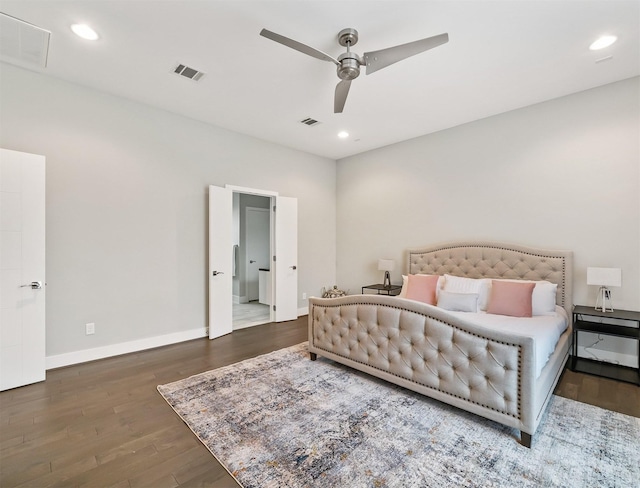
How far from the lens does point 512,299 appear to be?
351cm

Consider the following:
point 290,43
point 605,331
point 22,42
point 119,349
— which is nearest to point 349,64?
point 290,43

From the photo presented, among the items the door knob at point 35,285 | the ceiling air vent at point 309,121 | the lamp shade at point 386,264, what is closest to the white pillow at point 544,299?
the lamp shade at point 386,264

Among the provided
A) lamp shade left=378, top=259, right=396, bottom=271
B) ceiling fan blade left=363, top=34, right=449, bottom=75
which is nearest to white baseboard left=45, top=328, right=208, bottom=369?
lamp shade left=378, top=259, right=396, bottom=271

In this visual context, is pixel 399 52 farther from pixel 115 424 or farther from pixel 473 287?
pixel 115 424

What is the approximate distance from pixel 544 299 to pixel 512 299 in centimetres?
41

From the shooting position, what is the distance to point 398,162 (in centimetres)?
559

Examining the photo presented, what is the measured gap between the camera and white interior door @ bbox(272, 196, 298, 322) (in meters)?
5.53

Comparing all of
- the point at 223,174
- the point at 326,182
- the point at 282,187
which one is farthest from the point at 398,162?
the point at 223,174

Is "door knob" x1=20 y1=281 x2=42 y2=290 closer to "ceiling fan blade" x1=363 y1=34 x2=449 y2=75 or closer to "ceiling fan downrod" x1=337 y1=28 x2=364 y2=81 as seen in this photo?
"ceiling fan downrod" x1=337 y1=28 x2=364 y2=81

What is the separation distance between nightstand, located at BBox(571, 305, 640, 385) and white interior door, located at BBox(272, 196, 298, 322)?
406cm

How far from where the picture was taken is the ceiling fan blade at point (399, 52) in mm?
2193

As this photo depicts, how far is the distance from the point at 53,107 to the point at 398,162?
16.0 feet

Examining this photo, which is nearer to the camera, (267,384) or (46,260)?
(267,384)

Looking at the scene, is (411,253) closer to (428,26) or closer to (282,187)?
(282,187)
